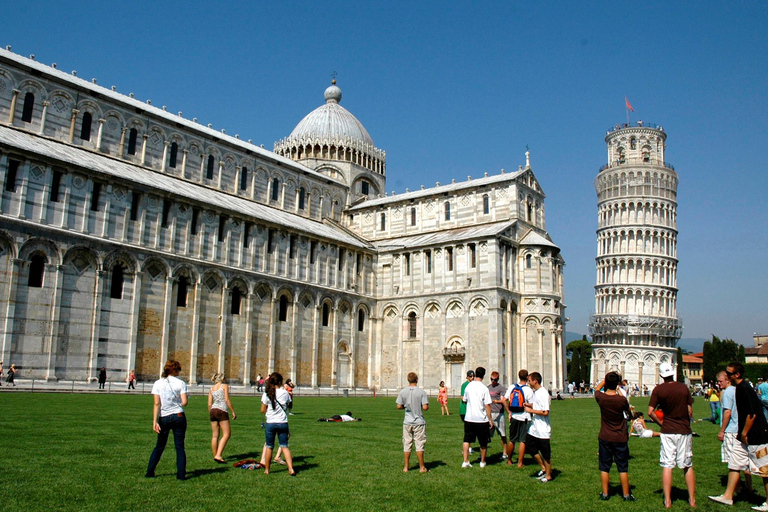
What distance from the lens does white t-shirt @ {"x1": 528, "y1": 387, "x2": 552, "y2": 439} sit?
38.4ft

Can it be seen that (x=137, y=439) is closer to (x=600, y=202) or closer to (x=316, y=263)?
(x=316, y=263)

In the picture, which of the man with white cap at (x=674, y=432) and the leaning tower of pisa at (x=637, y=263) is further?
the leaning tower of pisa at (x=637, y=263)

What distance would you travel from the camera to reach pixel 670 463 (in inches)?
380

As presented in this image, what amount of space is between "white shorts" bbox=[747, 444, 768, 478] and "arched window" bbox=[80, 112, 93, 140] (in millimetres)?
42338

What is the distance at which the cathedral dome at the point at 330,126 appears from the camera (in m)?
65.8

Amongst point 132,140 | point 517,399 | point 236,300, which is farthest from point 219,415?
point 132,140

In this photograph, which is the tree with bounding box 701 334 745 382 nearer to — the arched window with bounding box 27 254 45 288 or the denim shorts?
the arched window with bounding box 27 254 45 288

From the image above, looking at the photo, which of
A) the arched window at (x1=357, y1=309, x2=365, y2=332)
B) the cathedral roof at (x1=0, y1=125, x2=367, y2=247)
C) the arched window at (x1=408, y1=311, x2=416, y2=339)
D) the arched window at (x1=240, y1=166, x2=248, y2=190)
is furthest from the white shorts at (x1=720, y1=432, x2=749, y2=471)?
the arched window at (x1=240, y1=166, x2=248, y2=190)

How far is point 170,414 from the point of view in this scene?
10.6 metres

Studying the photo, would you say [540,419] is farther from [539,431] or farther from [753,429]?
[753,429]

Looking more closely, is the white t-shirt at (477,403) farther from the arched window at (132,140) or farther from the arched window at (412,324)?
the arched window at (412,324)

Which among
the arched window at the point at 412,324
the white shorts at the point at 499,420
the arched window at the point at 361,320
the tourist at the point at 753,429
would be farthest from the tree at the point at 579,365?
the tourist at the point at 753,429

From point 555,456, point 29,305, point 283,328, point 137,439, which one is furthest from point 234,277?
point 555,456

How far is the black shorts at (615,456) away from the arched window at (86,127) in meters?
40.9
